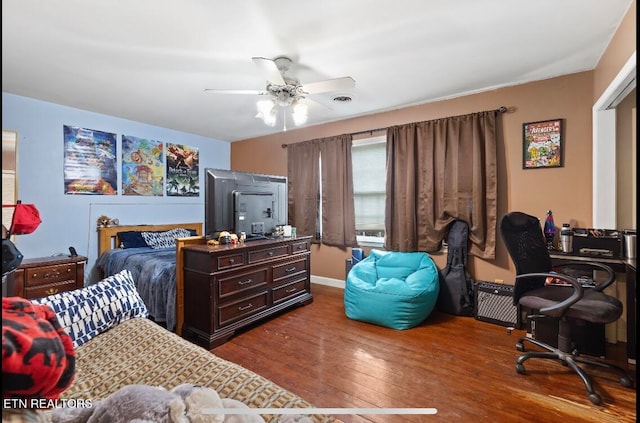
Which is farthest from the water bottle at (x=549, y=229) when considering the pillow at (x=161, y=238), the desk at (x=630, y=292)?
the pillow at (x=161, y=238)

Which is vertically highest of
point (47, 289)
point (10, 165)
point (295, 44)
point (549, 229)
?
point (295, 44)

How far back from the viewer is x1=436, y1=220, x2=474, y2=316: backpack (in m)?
3.17

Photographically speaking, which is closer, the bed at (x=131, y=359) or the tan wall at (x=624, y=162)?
the bed at (x=131, y=359)

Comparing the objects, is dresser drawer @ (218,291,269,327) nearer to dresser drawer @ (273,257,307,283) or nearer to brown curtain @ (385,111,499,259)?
dresser drawer @ (273,257,307,283)

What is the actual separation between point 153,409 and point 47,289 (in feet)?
10.8

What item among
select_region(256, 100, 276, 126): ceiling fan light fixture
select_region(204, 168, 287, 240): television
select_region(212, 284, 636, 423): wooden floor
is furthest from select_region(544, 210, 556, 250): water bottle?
select_region(256, 100, 276, 126): ceiling fan light fixture

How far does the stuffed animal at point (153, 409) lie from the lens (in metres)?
0.78

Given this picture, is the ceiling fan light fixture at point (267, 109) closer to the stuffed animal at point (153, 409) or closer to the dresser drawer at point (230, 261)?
the dresser drawer at point (230, 261)

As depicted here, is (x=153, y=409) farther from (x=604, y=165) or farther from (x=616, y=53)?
Answer: (x=604, y=165)

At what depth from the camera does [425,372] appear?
2117 mm

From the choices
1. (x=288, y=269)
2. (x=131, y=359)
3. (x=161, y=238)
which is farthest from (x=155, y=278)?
(x=131, y=359)

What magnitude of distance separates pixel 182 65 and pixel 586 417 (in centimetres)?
380

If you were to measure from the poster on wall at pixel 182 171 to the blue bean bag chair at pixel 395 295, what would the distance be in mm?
3153

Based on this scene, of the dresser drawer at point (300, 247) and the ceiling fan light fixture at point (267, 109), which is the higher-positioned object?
the ceiling fan light fixture at point (267, 109)
